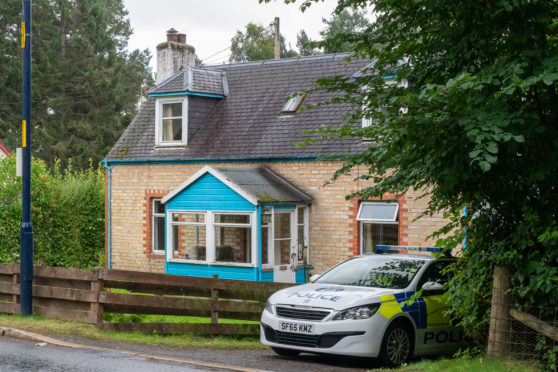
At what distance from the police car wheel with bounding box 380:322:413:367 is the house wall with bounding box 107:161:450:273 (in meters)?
6.25

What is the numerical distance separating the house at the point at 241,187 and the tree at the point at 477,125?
8.01m

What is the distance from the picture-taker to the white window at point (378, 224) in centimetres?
1895

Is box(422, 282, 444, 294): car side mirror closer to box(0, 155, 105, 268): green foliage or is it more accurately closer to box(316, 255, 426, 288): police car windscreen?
box(316, 255, 426, 288): police car windscreen

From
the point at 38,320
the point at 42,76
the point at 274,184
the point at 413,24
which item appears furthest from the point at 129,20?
the point at 413,24

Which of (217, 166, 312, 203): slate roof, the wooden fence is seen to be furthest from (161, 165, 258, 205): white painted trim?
the wooden fence

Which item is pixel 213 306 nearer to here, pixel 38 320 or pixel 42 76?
pixel 38 320

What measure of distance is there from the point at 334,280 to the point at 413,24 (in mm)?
4218

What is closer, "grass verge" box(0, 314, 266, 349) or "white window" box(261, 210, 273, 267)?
"grass verge" box(0, 314, 266, 349)

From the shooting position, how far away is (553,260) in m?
8.12

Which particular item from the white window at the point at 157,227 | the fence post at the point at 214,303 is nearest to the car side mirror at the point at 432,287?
the fence post at the point at 214,303

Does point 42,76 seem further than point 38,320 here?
Yes

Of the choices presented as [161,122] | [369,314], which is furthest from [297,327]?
[161,122]

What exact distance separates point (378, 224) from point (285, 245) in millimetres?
2491

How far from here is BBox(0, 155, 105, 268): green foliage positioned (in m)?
19.0
